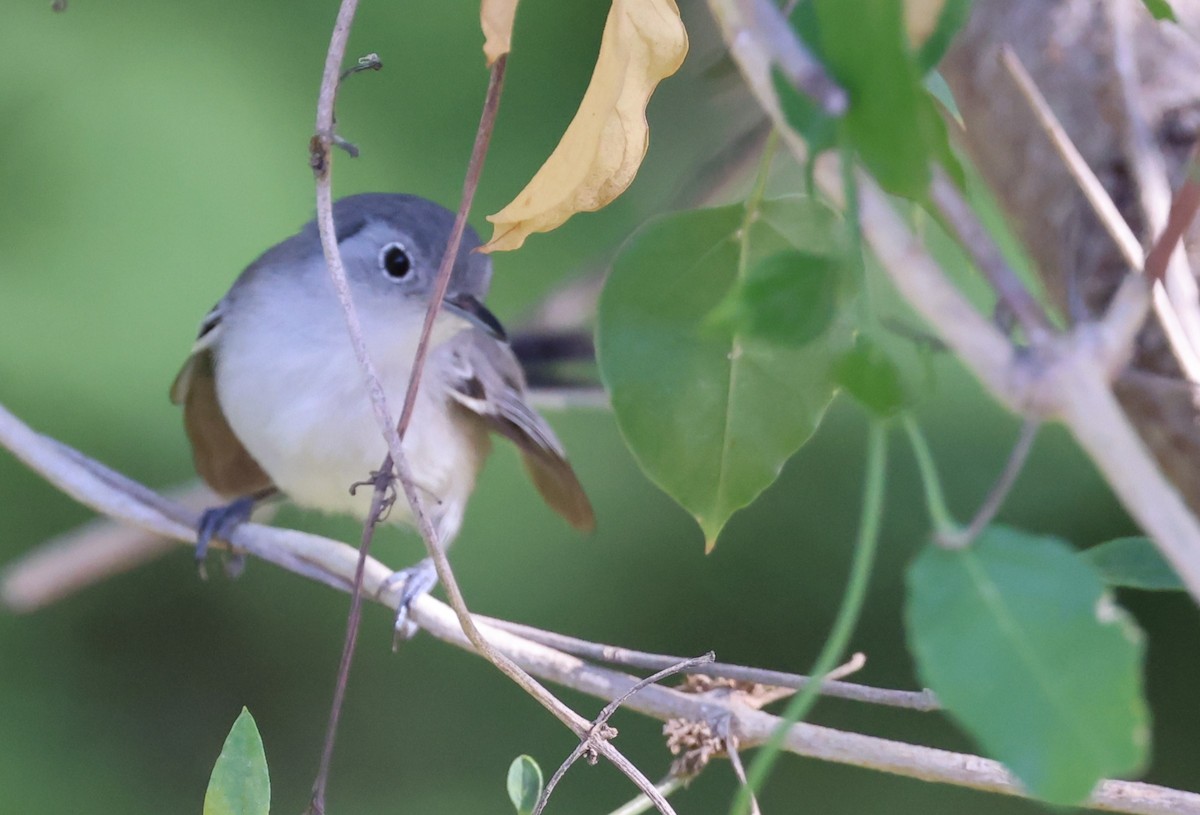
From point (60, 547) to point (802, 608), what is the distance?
97 centimetres

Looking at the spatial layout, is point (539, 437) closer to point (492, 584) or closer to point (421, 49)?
point (492, 584)

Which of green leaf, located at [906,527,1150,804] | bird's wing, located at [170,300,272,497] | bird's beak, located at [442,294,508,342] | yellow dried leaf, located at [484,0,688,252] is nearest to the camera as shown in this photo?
green leaf, located at [906,527,1150,804]

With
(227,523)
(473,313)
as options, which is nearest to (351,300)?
(473,313)

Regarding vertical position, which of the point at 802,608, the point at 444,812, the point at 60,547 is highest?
the point at 60,547

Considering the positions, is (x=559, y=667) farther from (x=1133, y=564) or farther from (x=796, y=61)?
A: (x=796, y=61)

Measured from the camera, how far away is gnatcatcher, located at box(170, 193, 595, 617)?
1.09m

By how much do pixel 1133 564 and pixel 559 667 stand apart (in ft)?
0.98

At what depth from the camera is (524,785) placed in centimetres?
51

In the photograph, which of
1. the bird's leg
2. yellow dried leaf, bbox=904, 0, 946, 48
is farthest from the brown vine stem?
the bird's leg

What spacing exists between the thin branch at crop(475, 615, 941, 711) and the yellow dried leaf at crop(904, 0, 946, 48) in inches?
10.5

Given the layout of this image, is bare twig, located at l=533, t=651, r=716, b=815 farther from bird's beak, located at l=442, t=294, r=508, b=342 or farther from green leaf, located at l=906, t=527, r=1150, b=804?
bird's beak, located at l=442, t=294, r=508, b=342

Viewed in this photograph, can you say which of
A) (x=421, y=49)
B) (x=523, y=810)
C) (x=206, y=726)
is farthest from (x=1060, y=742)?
(x=206, y=726)

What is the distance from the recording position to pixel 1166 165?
54 centimetres

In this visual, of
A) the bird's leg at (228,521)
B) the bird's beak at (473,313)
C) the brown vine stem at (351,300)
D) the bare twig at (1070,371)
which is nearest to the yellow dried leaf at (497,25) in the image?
the brown vine stem at (351,300)
